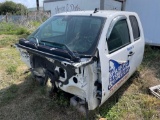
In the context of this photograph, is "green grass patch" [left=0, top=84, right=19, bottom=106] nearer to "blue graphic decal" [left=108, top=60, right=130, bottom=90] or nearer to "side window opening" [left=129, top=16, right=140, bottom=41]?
"blue graphic decal" [left=108, top=60, right=130, bottom=90]

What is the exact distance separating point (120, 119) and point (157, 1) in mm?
5292

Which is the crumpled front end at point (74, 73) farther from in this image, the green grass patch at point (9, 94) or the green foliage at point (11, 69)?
the green foliage at point (11, 69)

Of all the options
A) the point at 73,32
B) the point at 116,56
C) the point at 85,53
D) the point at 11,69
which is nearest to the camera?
the point at 85,53

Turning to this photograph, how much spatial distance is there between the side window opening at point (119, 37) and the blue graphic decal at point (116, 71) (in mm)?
238

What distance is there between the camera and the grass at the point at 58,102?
3609 millimetres

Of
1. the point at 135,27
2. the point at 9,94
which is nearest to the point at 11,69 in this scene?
the point at 9,94

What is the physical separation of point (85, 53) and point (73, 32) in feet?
2.31

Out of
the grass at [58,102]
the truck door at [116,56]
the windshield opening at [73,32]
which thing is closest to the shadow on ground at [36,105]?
the grass at [58,102]

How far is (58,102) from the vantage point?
3.83m

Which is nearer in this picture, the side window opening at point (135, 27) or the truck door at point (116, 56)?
the truck door at point (116, 56)

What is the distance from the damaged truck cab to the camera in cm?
292

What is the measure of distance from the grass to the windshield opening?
3.47 feet

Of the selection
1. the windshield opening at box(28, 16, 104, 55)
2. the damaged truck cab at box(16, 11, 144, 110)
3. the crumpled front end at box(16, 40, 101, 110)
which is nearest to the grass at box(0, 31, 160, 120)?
the damaged truck cab at box(16, 11, 144, 110)

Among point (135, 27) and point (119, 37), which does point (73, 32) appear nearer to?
point (119, 37)
